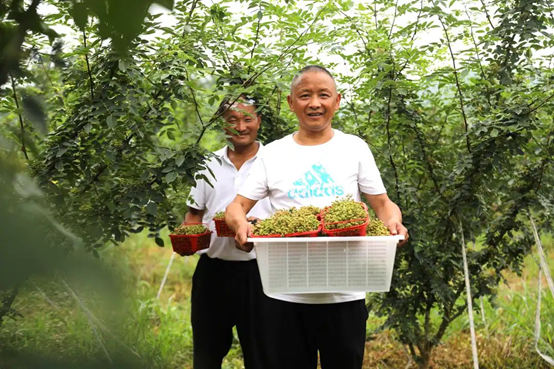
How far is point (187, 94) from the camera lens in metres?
2.90

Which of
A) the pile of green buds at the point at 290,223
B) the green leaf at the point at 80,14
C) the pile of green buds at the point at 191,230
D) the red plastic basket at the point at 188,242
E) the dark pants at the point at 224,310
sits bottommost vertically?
the dark pants at the point at 224,310

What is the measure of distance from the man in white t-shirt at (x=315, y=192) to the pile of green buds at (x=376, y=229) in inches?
2.9

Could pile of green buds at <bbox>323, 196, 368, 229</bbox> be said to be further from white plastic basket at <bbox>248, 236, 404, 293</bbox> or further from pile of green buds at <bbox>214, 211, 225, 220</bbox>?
pile of green buds at <bbox>214, 211, 225, 220</bbox>

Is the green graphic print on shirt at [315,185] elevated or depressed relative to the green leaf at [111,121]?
depressed

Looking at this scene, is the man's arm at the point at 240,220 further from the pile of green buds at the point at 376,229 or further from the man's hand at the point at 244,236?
the pile of green buds at the point at 376,229

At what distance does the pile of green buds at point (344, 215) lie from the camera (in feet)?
6.78

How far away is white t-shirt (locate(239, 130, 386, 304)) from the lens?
7.75 ft

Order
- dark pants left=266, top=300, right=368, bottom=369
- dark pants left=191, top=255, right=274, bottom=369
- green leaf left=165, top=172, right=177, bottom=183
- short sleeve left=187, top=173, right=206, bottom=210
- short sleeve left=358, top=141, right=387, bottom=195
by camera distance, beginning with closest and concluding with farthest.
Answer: dark pants left=266, top=300, right=368, bottom=369 < short sleeve left=358, top=141, right=387, bottom=195 < green leaf left=165, top=172, right=177, bottom=183 < dark pants left=191, top=255, right=274, bottom=369 < short sleeve left=187, top=173, right=206, bottom=210

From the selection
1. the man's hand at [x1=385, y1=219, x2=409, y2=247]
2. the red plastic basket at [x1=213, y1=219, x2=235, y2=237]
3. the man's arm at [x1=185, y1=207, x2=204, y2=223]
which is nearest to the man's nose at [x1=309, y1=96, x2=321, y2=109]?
the man's hand at [x1=385, y1=219, x2=409, y2=247]

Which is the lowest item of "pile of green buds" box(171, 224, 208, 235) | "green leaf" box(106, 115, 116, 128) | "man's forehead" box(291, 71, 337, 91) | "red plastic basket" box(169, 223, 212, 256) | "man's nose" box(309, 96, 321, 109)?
"red plastic basket" box(169, 223, 212, 256)

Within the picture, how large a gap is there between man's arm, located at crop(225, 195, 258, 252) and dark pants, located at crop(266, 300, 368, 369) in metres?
0.34

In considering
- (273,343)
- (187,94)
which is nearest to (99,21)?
(273,343)

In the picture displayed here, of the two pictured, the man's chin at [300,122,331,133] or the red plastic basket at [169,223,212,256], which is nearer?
the man's chin at [300,122,331,133]

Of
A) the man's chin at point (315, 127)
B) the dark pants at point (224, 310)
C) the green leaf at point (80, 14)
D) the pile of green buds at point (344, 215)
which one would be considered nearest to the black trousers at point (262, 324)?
the dark pants at point (224, 310)
